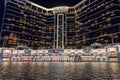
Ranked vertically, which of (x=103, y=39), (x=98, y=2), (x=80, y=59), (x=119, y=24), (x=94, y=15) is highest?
(x=98, y=2)

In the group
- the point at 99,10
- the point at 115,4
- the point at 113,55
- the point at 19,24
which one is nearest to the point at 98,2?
the point at 99,10

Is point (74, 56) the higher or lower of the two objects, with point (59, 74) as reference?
lower

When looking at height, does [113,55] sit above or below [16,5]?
below

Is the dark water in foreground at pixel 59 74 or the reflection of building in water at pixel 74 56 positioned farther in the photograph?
the reflection of building in water at pixel 74 56

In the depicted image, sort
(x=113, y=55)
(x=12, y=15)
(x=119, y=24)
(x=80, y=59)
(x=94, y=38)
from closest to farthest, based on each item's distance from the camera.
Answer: (x=113, y=55)
(x=80, y=59)
(x=119, y=24)
(x=94, y=38)
(x=12, y=15)

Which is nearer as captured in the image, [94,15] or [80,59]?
[80,59]

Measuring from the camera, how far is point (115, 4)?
520ft

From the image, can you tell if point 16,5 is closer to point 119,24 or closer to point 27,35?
point 27,35

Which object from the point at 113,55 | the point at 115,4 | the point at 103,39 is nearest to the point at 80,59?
the point at 113,55

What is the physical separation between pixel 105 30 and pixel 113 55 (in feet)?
152

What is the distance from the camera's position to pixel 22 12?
199875 mm

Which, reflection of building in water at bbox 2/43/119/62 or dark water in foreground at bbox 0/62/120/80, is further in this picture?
reflection of building in water at bbox 2/43/119/62

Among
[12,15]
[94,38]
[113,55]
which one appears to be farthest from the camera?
[12,15]

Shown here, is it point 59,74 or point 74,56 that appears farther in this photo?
point 74,56
